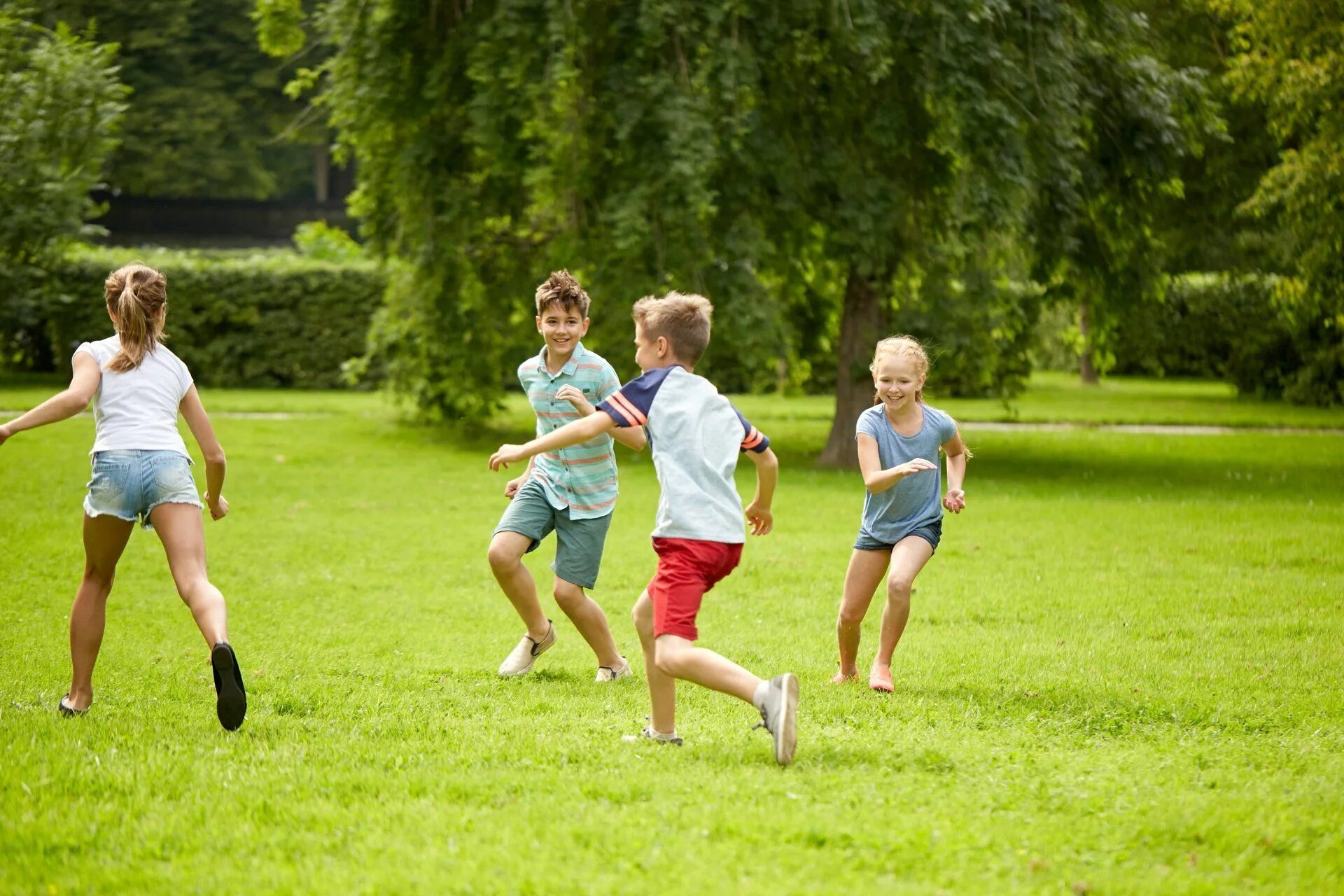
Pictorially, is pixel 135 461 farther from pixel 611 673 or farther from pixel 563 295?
pixel 611 673

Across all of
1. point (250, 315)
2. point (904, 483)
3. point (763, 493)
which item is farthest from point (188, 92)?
point (763, 493)

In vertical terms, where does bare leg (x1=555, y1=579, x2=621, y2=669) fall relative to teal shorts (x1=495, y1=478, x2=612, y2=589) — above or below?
below

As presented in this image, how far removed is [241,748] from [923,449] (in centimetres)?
322

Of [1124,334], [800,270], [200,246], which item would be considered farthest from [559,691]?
[200,246]

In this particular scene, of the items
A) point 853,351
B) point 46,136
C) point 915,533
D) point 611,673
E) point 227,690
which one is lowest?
point 611,673

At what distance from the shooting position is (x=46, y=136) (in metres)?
22.3

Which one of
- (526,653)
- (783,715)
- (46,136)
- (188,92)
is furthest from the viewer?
(188,92)

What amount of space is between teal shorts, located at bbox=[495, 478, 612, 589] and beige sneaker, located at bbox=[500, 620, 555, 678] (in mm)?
376

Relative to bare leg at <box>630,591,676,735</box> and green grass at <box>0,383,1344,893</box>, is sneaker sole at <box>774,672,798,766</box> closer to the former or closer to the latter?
green grass at <box>0,383,1344,893</box>

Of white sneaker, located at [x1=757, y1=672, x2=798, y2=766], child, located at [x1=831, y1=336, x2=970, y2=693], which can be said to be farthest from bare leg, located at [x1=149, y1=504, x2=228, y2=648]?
child, located at [x1=831, y1=336, x2=970, y2=693]

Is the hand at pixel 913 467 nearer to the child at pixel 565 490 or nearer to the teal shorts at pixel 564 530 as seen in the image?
the child at pixel 565 490

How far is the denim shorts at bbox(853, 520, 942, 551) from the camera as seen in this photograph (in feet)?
21.9

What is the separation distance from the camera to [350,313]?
3031cm

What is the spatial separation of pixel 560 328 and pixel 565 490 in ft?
2.55
